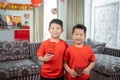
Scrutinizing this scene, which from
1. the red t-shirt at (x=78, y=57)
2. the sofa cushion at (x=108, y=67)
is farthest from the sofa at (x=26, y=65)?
the red t-shirt at (x=78, y=57)

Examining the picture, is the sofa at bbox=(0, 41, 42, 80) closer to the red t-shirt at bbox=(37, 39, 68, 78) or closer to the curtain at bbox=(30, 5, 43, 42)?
the red t-shirt at bbox=(37, 39, 68, 78)

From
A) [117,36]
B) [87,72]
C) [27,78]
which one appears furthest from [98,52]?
[87,72]

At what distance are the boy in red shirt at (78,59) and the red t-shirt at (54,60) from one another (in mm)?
49

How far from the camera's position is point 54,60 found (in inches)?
50.4

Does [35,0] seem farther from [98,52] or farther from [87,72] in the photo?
[87,72]

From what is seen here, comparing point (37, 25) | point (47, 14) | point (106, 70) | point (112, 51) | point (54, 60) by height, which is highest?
point (47, 14)

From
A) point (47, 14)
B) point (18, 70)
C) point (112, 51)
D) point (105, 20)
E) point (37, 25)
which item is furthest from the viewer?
point (47, 14)

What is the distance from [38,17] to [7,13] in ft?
4.81

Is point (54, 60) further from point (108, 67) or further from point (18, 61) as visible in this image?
point (18, 61)

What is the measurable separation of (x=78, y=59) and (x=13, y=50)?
197 cm

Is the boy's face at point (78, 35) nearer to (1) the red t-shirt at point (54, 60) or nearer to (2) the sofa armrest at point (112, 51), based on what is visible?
(1) the red t-shirt at point (54, 60)

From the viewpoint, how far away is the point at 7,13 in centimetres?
628

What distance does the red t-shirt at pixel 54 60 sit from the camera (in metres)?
1.29

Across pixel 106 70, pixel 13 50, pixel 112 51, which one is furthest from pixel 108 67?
pixel 13 50
